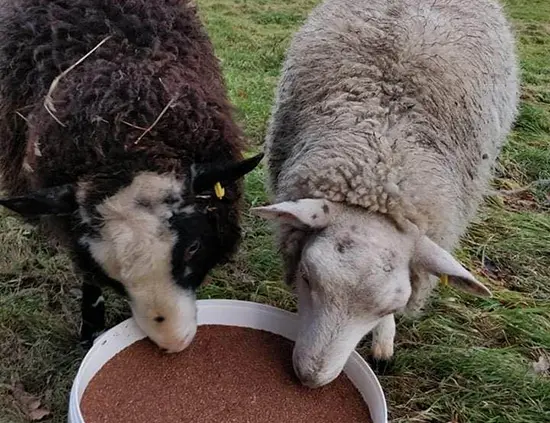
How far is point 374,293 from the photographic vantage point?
8.82 ft

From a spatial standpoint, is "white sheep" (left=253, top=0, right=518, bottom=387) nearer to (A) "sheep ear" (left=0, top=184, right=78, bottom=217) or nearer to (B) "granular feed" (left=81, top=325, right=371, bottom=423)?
(B) "granular feed" (left=81, top=325, right=371, bottom=423)

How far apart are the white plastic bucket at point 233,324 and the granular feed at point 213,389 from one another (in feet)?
0.13

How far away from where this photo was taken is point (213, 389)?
2.99 meters

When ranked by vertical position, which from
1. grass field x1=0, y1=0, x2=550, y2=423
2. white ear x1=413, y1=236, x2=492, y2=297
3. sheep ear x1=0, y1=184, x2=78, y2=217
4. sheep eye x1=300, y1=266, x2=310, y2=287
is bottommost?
grass field x1=0, y1=0, x2=550, y2=423

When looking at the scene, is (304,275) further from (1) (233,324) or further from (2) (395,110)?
(2) (395,110)

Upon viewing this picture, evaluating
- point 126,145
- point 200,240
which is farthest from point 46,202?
point 200,240

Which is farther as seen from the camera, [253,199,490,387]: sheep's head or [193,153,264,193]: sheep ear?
[193,153,264,193]: sheep ear

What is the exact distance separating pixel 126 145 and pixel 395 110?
3.70 ft

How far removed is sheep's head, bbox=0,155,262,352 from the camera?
2652 millimetres

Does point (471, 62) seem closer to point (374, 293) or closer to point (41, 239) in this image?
point (374, 293)

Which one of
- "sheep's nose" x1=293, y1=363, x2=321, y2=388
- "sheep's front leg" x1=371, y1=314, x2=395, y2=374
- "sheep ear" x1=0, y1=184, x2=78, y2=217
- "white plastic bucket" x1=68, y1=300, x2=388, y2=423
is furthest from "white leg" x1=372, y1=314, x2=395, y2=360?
"sheep ear" x1=0, y1=184, x2=78, y2=217

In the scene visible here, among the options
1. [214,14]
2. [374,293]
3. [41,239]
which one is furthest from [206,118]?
[214,14]

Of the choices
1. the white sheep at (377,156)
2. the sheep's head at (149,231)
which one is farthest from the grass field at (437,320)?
the sheep's head at (149,231)

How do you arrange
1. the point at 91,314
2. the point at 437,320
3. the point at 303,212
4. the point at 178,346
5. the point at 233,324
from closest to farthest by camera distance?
1. the point at 303,212
2. the point at 178,346
3. the point at 233,324
4. the point at 91,314
5. the point at 437,320
